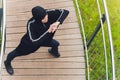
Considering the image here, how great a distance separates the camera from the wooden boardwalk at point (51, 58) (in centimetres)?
547

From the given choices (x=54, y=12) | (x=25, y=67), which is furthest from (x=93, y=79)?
(x=54, y=12)

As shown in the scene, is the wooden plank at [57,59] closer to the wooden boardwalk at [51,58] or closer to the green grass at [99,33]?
the wooden boardwalk at [51,58]

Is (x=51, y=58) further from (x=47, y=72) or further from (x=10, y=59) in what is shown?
(x=10, y=59)

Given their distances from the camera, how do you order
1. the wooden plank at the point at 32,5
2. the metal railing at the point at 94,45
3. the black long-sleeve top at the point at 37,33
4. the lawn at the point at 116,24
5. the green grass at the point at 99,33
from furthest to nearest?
the lawn at the point at 116,24 < the green grass at the point at 99,33 < the metal railing at the point at 94,45 < the wooden plank at the point at 32,5 < the black long-sleeve top at the point at 37,33

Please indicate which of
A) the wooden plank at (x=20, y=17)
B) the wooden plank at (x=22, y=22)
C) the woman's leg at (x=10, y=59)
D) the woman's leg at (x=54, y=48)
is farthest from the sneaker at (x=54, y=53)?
the wooden plank at (x=20, y=17)

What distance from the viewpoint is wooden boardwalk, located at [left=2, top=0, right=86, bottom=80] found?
17.9 ft

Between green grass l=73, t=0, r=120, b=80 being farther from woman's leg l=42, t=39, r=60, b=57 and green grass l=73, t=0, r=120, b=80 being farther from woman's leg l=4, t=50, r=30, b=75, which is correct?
woman's leg l=4, t=50, r=30, b=75

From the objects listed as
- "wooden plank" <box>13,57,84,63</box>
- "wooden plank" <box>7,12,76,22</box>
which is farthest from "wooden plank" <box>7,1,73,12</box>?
"wooden plank" <box>13,57,84,63</box>

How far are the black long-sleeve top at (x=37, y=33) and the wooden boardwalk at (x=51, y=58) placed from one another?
58cm

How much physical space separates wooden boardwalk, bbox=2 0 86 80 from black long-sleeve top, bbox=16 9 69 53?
0.58m

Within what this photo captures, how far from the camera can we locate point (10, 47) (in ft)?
19.2

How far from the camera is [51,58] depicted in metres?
5.68

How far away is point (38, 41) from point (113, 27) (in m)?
3.10

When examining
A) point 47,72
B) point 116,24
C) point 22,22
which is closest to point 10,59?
point 47,72
